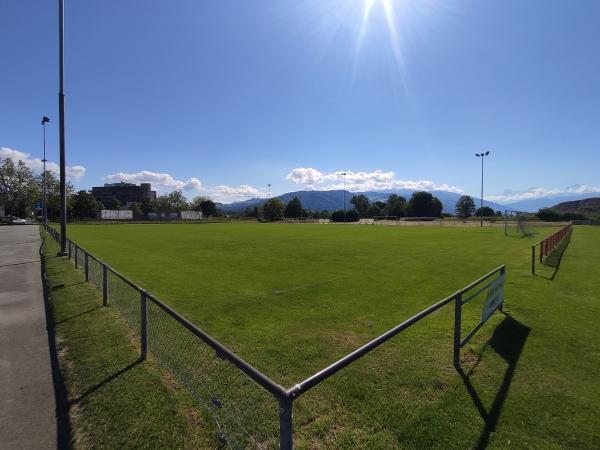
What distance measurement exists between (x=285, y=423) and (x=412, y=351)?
13.3 feet

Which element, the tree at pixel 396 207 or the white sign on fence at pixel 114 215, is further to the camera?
the tree at pixel 396 207

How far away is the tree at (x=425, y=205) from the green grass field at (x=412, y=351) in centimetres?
12691

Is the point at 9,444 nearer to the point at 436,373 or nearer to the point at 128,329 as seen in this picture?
the point at 128,329

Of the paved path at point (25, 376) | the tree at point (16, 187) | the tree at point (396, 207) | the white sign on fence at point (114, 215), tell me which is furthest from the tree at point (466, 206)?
the paved path at point (25, 376)

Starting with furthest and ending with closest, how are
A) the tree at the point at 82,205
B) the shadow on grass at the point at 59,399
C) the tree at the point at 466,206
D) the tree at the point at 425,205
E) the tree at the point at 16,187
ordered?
the tree at the point at 466,206 → the tree at the point at 425,205 → the tree at the point at 82,205 → the tree at the point at 16,187 → the shadow on grass at the point at 59,399

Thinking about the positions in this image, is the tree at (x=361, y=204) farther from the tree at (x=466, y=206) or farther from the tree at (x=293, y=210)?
the tree at (x=466, y=206)

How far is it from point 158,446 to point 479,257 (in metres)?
17.7

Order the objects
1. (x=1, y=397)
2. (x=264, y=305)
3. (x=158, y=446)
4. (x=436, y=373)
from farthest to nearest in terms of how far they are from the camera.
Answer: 1. (x=264, y=305)
2. (x=436, y=373)
3. (x=1, y=397)
4. (x=158, y=446)

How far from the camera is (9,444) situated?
346 cm

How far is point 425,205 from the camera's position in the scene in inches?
5276

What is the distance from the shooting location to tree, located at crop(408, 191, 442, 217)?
133500 mm

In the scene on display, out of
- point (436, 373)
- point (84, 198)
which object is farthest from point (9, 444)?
point (84, 198)

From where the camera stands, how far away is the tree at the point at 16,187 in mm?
81350

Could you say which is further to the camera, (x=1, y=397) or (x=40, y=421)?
(x=1, y=397)
